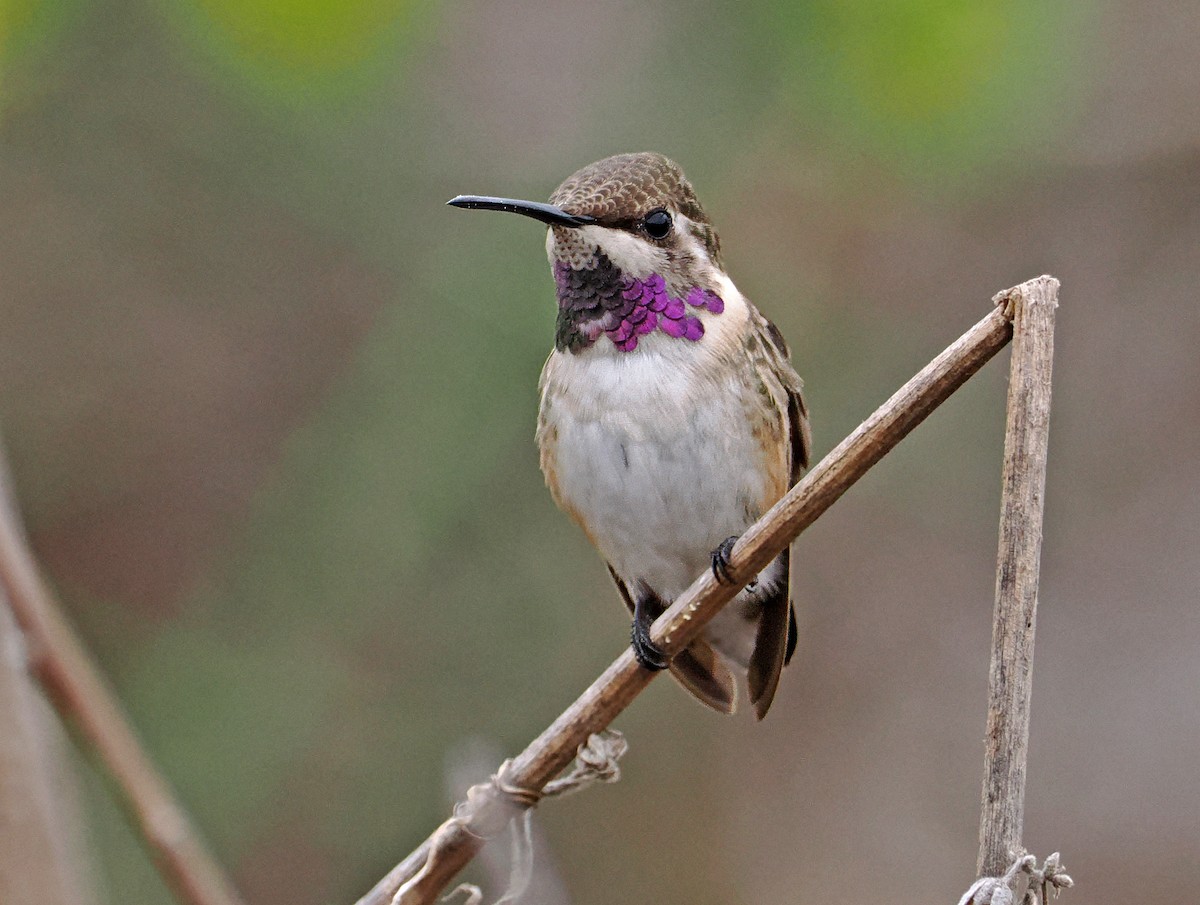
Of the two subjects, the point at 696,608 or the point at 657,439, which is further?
the point at 657,439

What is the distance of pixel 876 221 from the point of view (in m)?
4.23

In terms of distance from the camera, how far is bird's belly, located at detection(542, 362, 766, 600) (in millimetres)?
2572

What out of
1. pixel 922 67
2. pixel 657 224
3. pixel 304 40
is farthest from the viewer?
pixel 922 67

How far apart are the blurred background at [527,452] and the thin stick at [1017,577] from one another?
8.00 ft

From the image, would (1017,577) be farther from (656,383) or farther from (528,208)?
(656,383)

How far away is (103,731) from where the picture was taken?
116 cm

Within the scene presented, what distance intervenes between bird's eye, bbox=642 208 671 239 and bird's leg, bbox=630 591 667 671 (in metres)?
0.71

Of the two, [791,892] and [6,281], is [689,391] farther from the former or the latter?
[6,281]

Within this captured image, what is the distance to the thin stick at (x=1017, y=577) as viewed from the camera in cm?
141

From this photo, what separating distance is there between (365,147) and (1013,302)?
2969 millimetres

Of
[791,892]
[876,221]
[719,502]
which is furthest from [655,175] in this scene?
[791,892]

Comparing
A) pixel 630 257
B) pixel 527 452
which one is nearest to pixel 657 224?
pixel 630 257

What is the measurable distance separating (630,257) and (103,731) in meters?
1.52

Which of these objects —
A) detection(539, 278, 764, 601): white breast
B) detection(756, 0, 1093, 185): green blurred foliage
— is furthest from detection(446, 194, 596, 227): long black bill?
detection(756, 0, 1093, 185): green blurred foliage
